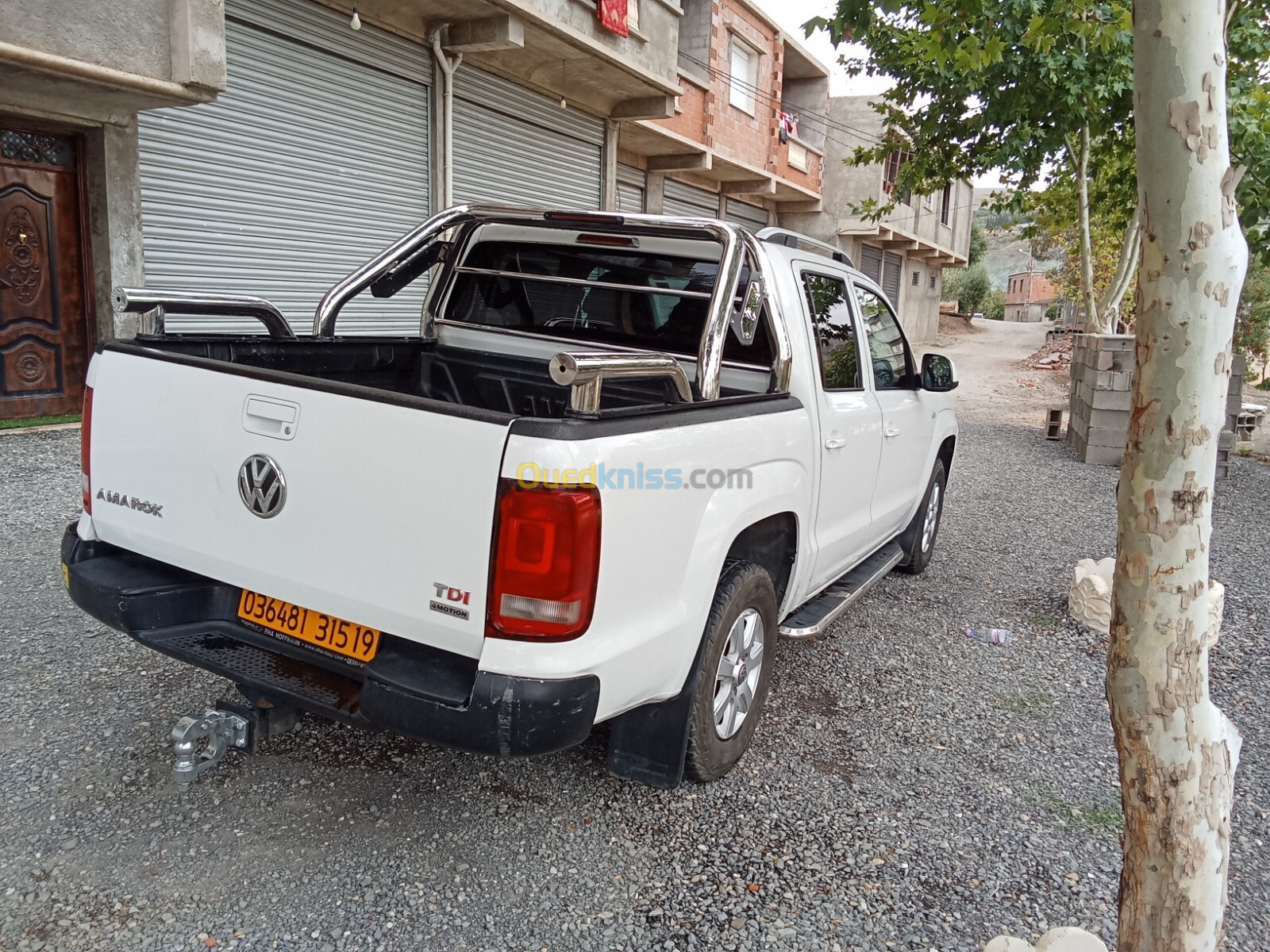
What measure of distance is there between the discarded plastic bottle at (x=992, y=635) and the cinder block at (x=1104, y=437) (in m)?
6.76

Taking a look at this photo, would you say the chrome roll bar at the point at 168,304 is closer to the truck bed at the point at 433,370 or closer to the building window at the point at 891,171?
the truck bed at the point at 433,370

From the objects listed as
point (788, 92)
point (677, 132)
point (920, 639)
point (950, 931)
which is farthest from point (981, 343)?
point (950, 931)

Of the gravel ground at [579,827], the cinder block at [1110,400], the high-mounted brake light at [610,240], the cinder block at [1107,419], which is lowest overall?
the gravel ground at [579,827]

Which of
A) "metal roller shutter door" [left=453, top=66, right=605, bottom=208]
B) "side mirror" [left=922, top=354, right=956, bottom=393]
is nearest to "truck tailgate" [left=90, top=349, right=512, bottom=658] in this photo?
"side mirror" [left=922, top=354, right=956, bottom=393]

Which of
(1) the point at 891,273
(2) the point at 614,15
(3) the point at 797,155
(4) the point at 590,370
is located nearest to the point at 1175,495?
(4) the point at 590,370

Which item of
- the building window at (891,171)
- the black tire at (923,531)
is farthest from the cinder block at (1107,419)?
the building window at (891,171)

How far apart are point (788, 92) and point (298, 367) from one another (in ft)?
79.9

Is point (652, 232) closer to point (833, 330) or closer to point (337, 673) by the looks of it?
point (833, 330)

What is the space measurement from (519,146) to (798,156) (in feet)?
37.2

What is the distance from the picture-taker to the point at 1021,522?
7.77 meters

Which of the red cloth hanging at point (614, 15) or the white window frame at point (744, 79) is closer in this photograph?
the red cloth hanging at point (614, 15)

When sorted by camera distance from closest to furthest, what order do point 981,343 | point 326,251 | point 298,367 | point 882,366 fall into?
point 298,367, point 882,366, point 326,251, point 981,343

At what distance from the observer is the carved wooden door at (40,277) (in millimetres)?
7543

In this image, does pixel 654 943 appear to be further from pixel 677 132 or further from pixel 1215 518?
pixel 677 132
